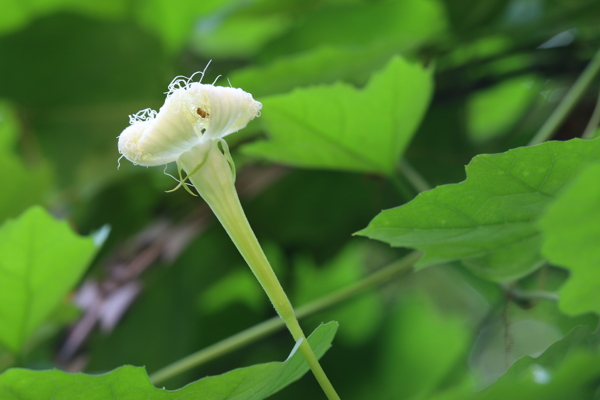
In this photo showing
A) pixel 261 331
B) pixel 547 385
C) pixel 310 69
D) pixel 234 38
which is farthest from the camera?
pixel 234 38

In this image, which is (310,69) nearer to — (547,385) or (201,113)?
(201,113)

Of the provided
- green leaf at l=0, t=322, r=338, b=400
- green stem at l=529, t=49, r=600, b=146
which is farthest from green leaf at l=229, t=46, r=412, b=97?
green leaf at l=0, t=322, r=338, b=400

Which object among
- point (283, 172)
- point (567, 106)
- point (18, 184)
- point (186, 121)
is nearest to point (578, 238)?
point (186, 121)

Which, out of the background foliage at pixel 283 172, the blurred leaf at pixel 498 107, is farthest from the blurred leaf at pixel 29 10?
the blurred leaf at pixel 498 107

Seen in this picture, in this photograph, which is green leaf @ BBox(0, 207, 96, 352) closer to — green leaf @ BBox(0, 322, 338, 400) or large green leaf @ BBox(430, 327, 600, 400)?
green leaf @ BBox(0, 322, 338, 400)

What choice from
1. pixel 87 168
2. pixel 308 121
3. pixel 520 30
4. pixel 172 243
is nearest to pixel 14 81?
pixel 87 168
